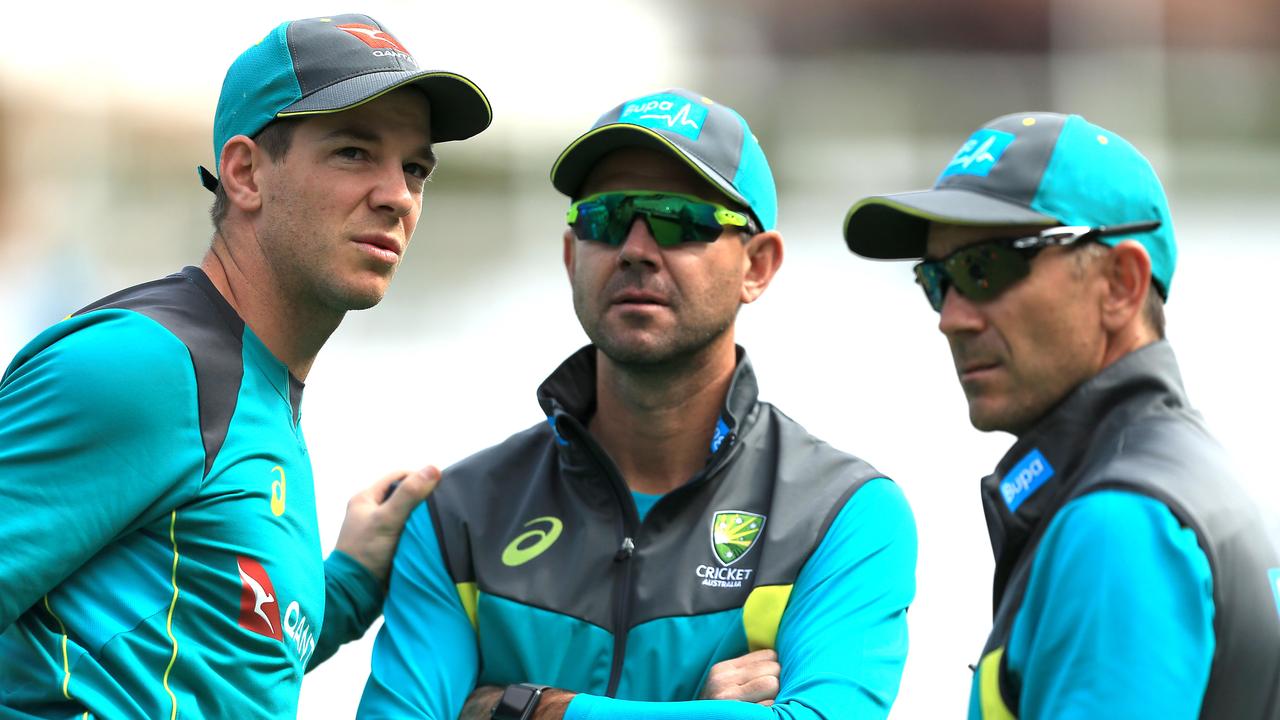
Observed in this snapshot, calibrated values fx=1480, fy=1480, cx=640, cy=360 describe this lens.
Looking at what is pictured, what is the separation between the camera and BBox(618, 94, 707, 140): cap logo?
12.4ft

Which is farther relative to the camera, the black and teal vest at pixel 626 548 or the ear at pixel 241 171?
the black and teal vest at pixel 626 548

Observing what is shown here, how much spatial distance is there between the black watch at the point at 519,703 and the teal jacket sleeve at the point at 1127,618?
1.42 m

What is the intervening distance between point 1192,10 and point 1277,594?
16978 mm

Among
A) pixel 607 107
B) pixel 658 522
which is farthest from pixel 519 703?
pixel 607 107

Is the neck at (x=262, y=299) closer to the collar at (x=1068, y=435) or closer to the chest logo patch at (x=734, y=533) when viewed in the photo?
the chest logo patch at (x=734, y=533)

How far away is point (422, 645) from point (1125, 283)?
1.84 metres

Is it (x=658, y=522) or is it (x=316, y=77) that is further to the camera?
(x=658, y=522)

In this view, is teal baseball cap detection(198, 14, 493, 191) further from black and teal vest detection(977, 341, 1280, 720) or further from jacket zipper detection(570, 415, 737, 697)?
black and teal vest detection(977, 341, 1280, 720)

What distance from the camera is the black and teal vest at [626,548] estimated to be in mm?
3492

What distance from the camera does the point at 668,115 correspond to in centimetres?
383

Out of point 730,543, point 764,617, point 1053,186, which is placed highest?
point 1053,186

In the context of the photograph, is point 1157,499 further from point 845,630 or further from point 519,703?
point 519,703

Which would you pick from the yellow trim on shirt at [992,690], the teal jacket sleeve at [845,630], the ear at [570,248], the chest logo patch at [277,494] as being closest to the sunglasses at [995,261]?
the yellow trim on shirt at [992,690]

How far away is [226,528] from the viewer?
2.86 meters
